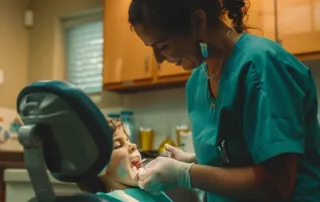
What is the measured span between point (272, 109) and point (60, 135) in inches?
19.4

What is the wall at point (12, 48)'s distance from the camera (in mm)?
4355

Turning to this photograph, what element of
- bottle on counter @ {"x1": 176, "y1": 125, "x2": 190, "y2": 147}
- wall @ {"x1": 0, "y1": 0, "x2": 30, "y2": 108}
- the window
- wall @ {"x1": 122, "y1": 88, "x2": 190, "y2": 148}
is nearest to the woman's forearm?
bottle on counter @ {"x1": 176, "y1": 125, "x2": 190, "y2": 147}

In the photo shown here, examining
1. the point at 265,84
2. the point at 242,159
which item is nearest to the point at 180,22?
the point at 265,84

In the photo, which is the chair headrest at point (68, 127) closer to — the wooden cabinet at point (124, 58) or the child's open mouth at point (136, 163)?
the child's open mouth at point (136, 163)

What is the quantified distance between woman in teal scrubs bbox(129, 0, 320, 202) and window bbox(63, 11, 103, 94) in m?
2.93

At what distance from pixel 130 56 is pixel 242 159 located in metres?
2.49

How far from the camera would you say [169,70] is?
337cm

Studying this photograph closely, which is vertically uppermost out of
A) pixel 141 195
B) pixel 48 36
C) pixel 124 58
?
pixel 48 36

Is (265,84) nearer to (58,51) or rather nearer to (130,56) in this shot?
(130,56)

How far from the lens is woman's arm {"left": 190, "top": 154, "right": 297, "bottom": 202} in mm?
1049

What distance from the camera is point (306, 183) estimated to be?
117 cm

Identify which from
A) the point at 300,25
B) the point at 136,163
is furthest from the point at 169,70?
the point at 136,163

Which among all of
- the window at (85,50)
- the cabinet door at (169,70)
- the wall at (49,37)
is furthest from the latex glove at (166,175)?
the wall at (49,37)

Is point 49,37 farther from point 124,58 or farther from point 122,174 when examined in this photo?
point 122,174
